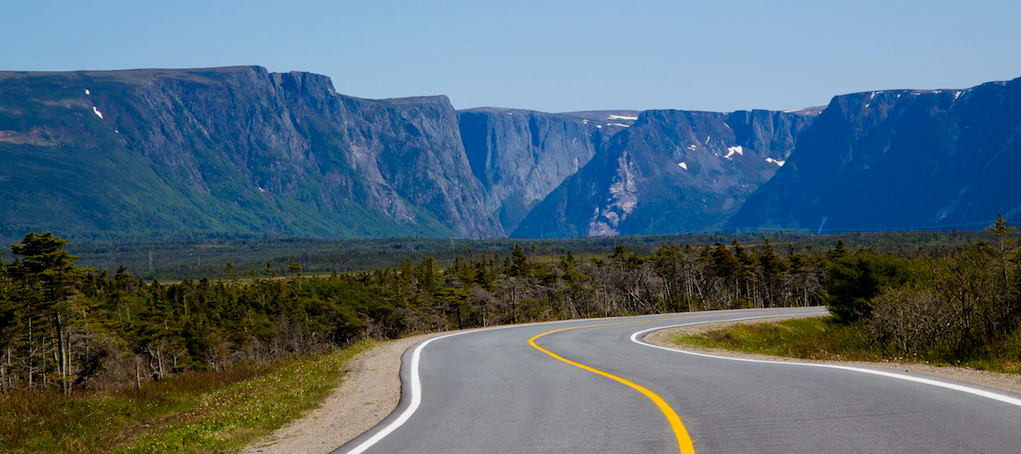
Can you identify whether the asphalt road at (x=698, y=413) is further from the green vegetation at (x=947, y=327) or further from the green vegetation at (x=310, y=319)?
the green vegetation at (x=947, y=327)

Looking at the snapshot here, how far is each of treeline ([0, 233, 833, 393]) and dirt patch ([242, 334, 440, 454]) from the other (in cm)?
3502

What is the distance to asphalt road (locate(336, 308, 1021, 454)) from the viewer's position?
27.6 feet

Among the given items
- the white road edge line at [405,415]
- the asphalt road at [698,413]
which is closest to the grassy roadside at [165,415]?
the white road edge line at [405,415]

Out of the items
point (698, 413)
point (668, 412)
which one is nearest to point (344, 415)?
point (668, 412)

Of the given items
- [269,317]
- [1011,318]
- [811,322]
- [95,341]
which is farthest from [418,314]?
[1011,318]

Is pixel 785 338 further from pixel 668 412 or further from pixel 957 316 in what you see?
pixel 668 412

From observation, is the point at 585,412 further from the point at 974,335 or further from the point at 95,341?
the point at 95,341

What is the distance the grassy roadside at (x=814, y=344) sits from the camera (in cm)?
1762

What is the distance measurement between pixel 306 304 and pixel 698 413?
86.4m

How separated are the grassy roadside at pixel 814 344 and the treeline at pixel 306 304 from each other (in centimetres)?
2233

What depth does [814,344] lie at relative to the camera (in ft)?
118

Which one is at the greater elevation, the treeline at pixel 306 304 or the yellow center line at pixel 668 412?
the yellow center line at pixel 668 412

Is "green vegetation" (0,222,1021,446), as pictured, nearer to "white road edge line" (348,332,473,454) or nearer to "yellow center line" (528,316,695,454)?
"white road edge line" (348,332,473,454)

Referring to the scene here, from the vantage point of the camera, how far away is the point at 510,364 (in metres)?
20.3
